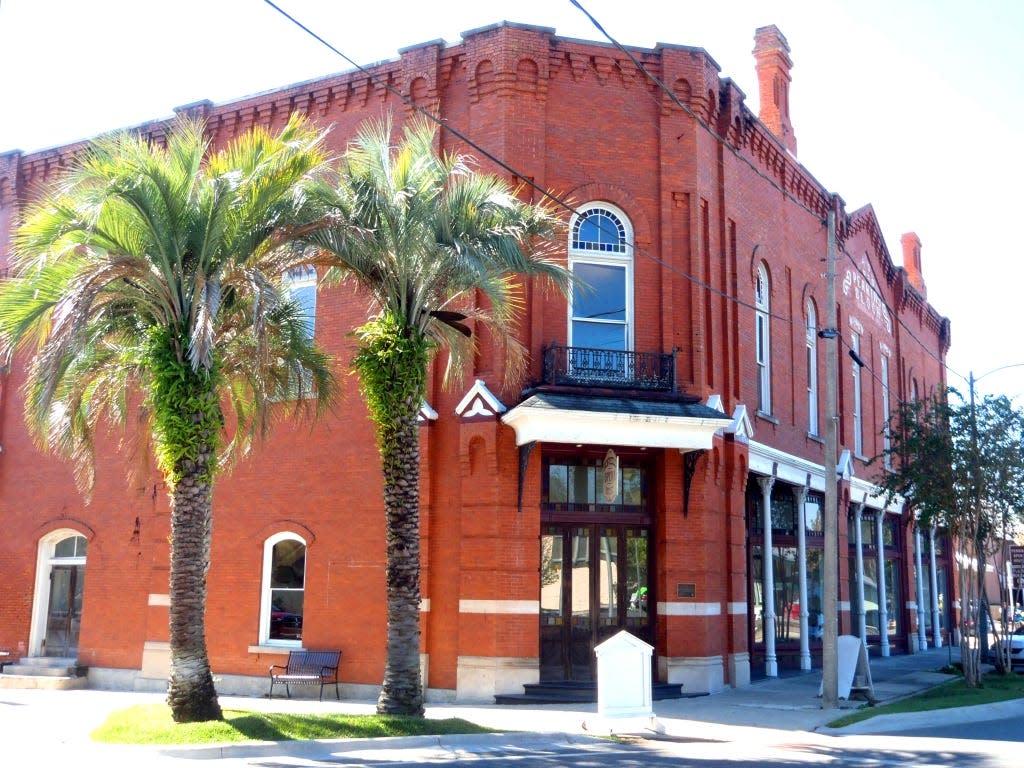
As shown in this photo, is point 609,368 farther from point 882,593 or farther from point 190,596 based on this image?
point 882,593

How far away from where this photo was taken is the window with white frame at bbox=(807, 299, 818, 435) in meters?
26.2

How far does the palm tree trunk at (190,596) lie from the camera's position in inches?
552

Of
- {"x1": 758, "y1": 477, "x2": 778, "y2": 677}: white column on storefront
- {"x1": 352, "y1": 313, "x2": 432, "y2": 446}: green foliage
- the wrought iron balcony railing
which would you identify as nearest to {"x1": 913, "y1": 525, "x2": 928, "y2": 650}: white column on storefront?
{"x1": 758, "y1": 477, "x2": 778, "y2": 677}: white column on storefront

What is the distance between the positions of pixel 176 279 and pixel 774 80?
1820 cm

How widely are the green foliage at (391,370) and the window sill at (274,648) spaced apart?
6.59m

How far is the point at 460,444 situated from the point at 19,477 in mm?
11492

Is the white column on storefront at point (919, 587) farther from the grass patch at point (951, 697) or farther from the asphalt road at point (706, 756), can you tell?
the asphalt road at point (706, 756)

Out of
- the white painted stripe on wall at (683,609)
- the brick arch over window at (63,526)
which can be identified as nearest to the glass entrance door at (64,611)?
the brick arch over window at (63,526)

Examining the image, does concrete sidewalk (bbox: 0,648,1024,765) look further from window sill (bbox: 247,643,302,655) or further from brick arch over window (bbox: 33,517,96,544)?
brick arch over window (bbox: 33,517,96,544)

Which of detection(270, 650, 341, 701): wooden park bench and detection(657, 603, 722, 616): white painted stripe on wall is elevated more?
detection(657, 603, 722, 616): white painted stripe on wall

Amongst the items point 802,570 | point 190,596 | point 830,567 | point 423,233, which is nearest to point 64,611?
point 190,596

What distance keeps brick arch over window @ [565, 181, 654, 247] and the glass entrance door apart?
1318 cm

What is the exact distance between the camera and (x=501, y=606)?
1808cm

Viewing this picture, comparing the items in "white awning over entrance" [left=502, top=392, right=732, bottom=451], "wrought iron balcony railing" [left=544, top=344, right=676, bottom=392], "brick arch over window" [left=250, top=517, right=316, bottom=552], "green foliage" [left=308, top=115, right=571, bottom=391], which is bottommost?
"brick arch over window" [left=250, top=517, right=316, bottom=552]
